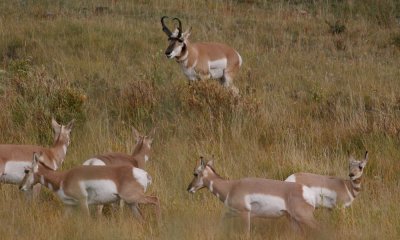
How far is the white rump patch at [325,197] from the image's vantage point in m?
7.15

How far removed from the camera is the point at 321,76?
14148 millimetres

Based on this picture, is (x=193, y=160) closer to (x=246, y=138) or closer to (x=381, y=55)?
(x=246, y=138)

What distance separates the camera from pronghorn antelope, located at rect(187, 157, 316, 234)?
641cm

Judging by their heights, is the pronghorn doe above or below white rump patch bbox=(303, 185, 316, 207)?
above

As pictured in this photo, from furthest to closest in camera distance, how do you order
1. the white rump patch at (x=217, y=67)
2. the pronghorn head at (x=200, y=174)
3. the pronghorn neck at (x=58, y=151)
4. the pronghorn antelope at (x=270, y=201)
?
1. the white rump patch at (x=217, y=67)
2. the pronghorn neck at (x=58, y=151)
3. the pronghorn head at (x=200, y=174)
4. the pronghorn antelope at (x=270, y=201)

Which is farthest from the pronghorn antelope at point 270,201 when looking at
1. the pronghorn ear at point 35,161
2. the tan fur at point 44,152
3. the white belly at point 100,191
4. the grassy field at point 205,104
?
the tan fur at point 44,152

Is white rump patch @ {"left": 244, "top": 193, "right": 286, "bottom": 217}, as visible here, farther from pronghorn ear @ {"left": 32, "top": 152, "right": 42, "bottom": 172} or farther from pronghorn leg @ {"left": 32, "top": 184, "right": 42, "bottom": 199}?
pronghorn leg @ {"left": 32, "top": 184, "right": 42, "bottom": 199}

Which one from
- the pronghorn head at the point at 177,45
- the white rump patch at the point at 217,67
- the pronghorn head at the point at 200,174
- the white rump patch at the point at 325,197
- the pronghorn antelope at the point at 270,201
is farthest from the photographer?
the white rump patch at the point at 217,67

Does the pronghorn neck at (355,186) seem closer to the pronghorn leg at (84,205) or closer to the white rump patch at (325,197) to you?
the white rump patch at (325,197)

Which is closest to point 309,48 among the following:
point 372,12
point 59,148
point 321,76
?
point 321,76

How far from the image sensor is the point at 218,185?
679 centimetres

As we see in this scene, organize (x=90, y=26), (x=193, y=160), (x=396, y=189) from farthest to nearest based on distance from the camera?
(x=90, y=26)
(x=193, y=160)
(x=396, y=189)

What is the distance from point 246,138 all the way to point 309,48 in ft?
24.4

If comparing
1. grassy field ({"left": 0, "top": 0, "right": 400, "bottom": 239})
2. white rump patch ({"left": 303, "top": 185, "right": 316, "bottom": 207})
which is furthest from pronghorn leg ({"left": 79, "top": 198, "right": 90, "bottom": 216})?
white rump patch ({"left": 303, "top": 185, "right": 316, "bottom": 207})
